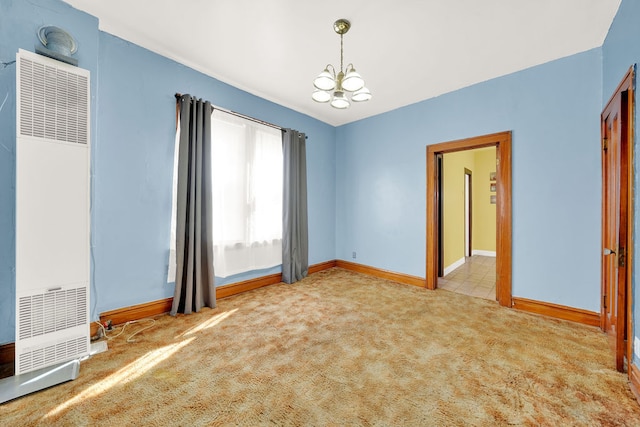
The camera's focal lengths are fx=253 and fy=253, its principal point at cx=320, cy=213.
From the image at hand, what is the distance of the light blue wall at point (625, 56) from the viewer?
1600mm

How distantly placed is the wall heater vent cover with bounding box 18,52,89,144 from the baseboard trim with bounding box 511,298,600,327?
4.46 metres

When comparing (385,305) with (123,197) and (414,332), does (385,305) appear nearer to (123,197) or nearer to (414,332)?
(414,332)

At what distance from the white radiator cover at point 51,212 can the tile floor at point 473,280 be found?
13.4 ft

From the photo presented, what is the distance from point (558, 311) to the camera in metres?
2.68

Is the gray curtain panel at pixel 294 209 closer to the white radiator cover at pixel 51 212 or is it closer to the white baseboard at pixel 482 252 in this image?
the white radiator cover at pixel 51 212

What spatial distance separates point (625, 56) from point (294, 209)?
11.8 feet

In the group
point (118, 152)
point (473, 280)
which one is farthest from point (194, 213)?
point (473, 280)

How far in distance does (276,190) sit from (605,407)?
3.61 meters

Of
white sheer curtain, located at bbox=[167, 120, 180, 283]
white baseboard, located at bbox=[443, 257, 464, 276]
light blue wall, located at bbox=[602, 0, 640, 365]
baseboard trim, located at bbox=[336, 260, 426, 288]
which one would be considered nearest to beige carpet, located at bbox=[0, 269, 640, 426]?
white sheer curtain, located at bbox=[167, 120, 180, 283]

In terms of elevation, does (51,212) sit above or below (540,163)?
below

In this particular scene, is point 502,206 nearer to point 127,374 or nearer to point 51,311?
point 127,374

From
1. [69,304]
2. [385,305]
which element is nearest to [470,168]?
[385,305]

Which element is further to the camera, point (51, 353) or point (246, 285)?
point (246, 285)

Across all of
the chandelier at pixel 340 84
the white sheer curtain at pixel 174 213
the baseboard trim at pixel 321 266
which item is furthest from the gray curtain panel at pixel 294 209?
the chandelier at pixel 340 84
